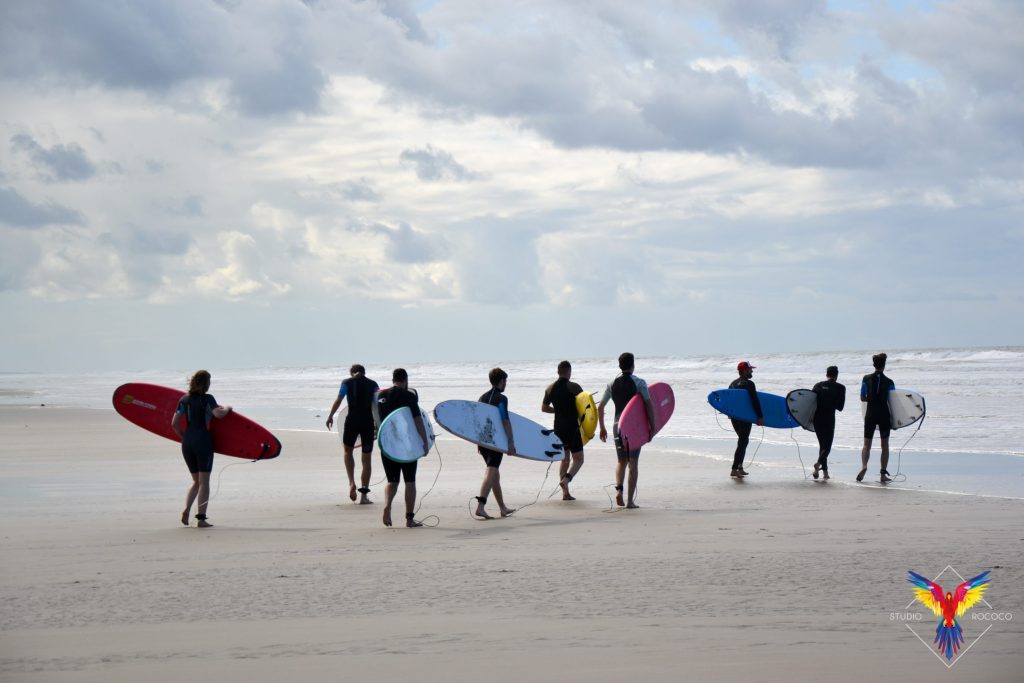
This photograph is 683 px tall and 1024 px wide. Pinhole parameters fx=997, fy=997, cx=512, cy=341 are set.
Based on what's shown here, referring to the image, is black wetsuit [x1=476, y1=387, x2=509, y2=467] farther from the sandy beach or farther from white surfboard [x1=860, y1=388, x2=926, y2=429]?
white surfboard [x1=860, y1=388, x2=926, y2=429]

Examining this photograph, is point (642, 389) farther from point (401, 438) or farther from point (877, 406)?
point (877, 406)

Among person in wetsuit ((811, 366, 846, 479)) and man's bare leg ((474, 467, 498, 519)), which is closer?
man's bare leg ((474, 467, 498, 519))

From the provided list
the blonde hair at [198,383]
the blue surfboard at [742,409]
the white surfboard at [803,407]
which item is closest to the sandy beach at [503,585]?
the blonde hair at [198,383]

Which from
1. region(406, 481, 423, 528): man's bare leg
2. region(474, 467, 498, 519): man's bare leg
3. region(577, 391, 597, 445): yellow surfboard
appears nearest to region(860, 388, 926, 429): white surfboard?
region(577, 391, 597, 445): yellow surfboard

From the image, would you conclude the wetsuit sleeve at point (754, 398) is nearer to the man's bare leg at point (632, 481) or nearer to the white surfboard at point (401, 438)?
the man's bare leg at point (632, 481)

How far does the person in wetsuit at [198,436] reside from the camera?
922 centimetres

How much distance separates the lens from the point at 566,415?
11.2 meters

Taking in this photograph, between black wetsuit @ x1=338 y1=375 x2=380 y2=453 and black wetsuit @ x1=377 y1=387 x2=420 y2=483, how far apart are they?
0.96 m

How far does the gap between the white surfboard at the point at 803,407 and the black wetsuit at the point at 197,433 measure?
801 centimetres

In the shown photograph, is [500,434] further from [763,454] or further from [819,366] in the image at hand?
[819,366]

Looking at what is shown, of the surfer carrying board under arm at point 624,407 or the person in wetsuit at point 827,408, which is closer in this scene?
the surfer carrying board under arm at point 624,407

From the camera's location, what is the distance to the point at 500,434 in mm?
9930

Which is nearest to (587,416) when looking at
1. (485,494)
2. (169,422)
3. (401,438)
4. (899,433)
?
(485,494)

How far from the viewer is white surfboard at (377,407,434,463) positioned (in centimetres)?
916
